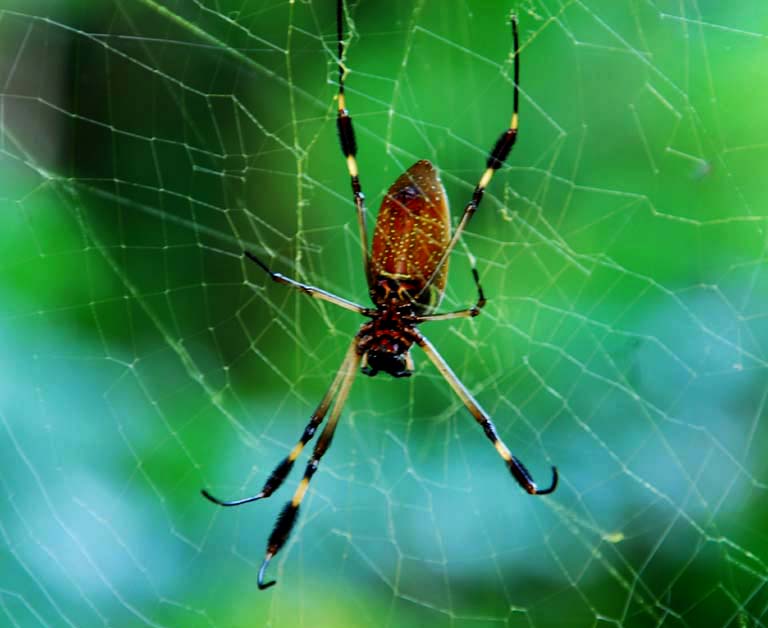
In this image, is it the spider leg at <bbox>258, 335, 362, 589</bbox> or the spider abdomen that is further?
the spider leg at <bbox>258, 335, 362, 589</bbox>

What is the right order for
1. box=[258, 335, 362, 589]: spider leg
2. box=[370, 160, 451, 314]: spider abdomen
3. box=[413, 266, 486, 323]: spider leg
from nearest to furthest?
box=[370, 160, 451, 314]: spider abdomen
box=[413, 266, 486, 323]: spider leg
box=[258, 335, 362, 589]: spider leg

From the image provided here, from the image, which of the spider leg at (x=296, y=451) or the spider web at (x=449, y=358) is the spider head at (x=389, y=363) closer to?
the spider leg at (x=296, y=451)

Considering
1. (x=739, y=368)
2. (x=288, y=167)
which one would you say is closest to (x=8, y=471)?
(x=288, y=167)

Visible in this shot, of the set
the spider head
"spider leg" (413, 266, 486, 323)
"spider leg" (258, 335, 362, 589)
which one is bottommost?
"spider leg" (258, 335, 362, 589)

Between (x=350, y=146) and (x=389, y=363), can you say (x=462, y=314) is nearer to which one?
(x=389, y=363)

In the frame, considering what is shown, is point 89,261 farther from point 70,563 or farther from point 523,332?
point 523,332

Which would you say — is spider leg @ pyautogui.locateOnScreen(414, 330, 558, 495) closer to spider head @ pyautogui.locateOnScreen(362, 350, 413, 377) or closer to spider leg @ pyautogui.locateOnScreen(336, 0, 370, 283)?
spider head @ pyautogui.locateOnScreen(362, 350, 413, 377)

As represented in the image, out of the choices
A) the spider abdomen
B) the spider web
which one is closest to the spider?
the spider abdomen

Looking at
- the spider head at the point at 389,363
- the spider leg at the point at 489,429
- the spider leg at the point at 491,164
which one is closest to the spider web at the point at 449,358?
the spider leg at the point at 489,429
